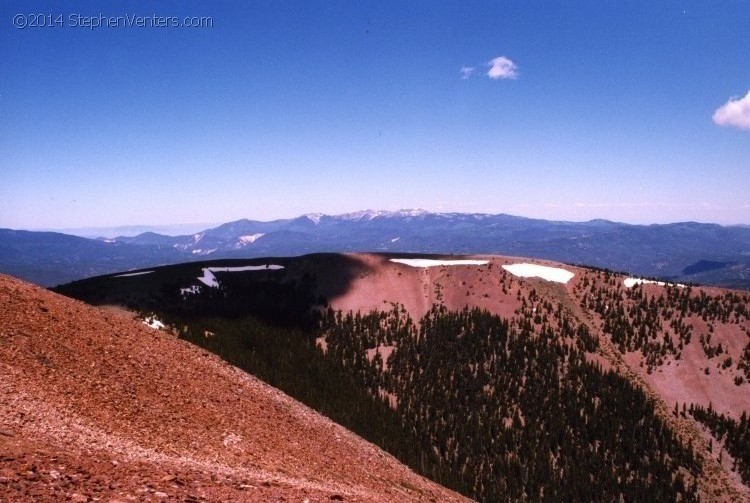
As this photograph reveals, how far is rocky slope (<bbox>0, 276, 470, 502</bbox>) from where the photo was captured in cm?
1109

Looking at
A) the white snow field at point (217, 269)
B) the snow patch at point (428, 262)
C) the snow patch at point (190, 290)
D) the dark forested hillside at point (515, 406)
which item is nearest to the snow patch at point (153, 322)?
the snow patch at point (190, 290)

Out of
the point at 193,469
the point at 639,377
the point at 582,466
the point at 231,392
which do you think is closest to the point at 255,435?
the point at 231,392

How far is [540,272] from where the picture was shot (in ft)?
284

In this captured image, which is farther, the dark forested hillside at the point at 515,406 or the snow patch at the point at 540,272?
the snow patch at the point at 540,272

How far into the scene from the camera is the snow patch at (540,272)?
84500mm

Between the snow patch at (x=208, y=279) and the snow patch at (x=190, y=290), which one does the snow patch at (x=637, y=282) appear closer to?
the snow patch at (x=208, y=279)

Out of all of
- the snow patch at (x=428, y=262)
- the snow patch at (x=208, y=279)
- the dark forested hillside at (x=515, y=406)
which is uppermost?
the snow patch at (x=428, y=262)

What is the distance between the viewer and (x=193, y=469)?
44.9 feet

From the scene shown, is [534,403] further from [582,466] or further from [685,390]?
[685,390]

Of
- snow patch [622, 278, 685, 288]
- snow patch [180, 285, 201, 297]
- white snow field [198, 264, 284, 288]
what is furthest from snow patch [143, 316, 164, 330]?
snow patch [622, 278, 685, 288]

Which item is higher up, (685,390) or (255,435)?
(255,435)

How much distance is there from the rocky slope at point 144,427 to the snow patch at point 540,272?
63.2 metres

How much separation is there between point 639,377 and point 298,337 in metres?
A: 52.8

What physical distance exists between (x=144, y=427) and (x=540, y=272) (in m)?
82.1
